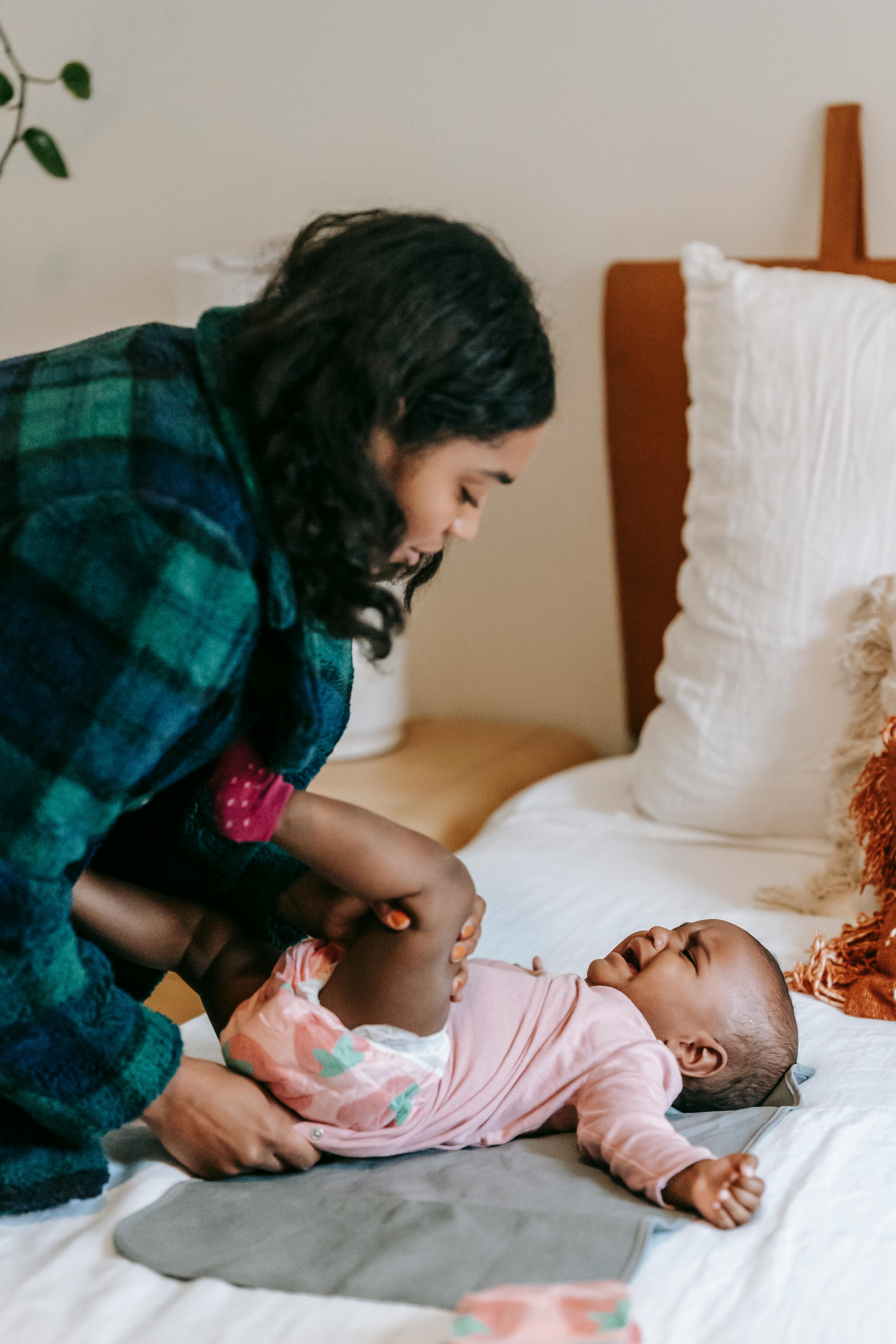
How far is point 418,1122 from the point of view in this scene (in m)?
0.93

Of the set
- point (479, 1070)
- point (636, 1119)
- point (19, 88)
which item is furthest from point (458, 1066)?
point (19, 88)

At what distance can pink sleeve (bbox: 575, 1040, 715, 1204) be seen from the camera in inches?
32.9

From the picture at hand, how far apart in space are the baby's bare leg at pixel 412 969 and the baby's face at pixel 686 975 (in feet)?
0.72

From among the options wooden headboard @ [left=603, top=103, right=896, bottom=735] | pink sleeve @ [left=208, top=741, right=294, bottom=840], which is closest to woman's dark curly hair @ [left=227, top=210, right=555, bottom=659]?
pink sleeve @ [left=208, top=741, right=294, bottom=840]

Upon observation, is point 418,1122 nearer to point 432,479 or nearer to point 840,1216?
point 840,1216

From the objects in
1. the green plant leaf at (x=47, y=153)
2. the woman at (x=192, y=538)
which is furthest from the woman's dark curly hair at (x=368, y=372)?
the green plant leaf at (x=47, y=153)

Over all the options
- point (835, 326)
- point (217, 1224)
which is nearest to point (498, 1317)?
point (217, 1224)

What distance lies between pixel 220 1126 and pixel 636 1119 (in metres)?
0.29

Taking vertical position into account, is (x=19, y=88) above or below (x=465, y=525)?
above

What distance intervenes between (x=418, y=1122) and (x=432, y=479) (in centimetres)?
47

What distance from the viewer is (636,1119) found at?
2.92 feet

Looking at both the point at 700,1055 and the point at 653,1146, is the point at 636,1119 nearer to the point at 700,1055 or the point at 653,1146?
the point at 653,1146

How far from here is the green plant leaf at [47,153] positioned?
1.92 metres

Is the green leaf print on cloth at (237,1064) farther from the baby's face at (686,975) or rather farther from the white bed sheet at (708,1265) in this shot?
the baby's face at (686,975)
